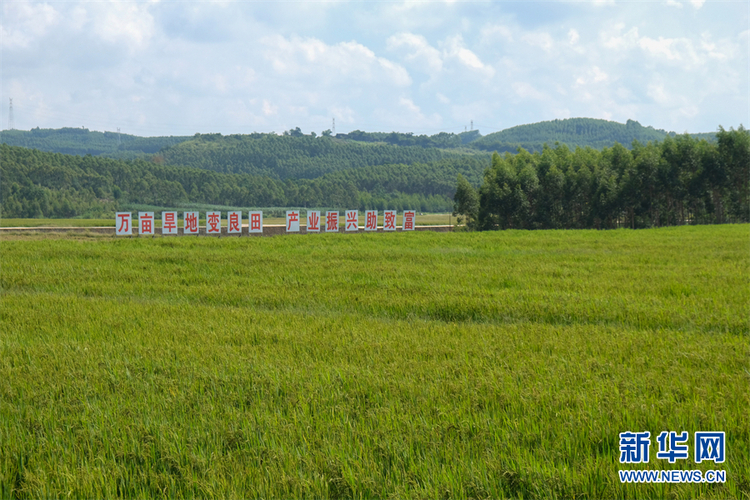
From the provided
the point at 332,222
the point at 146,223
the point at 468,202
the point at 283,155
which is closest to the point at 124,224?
the point at 146,223

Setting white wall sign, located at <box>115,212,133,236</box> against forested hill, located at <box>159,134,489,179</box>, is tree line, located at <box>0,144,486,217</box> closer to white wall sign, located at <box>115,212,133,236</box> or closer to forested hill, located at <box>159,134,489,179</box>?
forested hill, located at <box>159,134,489,179</box>

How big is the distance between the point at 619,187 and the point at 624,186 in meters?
0.35

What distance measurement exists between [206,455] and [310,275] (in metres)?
7.86

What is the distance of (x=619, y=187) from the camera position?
122 ft

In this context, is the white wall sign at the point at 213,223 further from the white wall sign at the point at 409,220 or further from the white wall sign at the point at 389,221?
the white wall sign at the point at 409,220

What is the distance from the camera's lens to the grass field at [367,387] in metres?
2.77

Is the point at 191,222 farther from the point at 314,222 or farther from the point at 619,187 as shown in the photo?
the point at 619,187

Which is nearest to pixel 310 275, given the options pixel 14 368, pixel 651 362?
pixel 14 368

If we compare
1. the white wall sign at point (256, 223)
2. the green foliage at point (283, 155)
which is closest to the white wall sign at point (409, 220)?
the white wall sign at point (256, 223)

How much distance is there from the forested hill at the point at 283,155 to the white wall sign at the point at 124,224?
120290mm

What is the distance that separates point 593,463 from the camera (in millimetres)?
2775

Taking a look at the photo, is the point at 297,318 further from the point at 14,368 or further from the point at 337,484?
the point at 337,484

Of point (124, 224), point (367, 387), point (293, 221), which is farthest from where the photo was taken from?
point (293, 221)

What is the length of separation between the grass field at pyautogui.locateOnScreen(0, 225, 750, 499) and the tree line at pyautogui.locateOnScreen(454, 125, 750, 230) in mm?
29802
